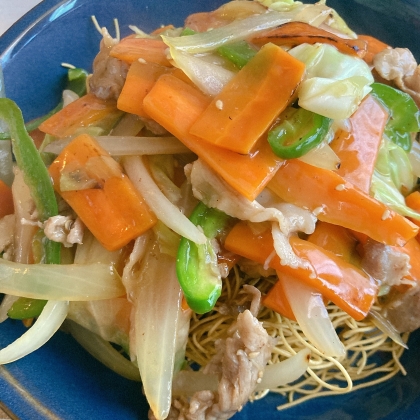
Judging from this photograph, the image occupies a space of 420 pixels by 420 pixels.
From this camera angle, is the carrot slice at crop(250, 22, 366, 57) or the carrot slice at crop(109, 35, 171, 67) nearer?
the carrot slice at crop(250, 22, 366, 57)

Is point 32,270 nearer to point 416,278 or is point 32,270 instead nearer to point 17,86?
point 17,86

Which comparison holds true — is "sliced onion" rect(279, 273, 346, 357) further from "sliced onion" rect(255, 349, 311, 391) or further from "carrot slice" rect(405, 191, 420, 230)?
"carrot slice" rect(405, 191, 420, 230)

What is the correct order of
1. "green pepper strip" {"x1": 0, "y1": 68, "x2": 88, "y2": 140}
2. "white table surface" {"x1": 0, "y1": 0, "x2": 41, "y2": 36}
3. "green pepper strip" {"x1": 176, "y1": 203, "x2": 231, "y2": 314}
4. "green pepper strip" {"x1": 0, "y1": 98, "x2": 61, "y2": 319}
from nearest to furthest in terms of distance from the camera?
"green pepper strip" {"x1": 176, "y1": 203, "x2": 231, "y2": 314} < "green pepper strip" {"x1": 0, "y1": 98, "x2": 61, "y2": 319} < "green pepper strip" {"x1": 0, "y1": 68, "x2": 88, "y2": 140} < "white table surface" {"x1": 0, "y1": 0, "x2": 41, "y2": 36}

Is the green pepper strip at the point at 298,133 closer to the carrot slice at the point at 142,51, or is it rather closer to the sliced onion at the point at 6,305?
the carrot slice at the point at 142,51

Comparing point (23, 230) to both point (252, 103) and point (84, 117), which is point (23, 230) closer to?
point (84, 117)

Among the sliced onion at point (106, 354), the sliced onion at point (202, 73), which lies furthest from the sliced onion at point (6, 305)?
the sliced onion at point (202, 73)

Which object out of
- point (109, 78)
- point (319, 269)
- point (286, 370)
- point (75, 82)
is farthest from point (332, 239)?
point (75, 82)

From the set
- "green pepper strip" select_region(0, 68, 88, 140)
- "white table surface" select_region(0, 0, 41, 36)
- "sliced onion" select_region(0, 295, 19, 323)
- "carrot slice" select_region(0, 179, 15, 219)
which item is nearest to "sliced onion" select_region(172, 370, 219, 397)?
"sliced onion" select_region(0, 295, 19, 323)
